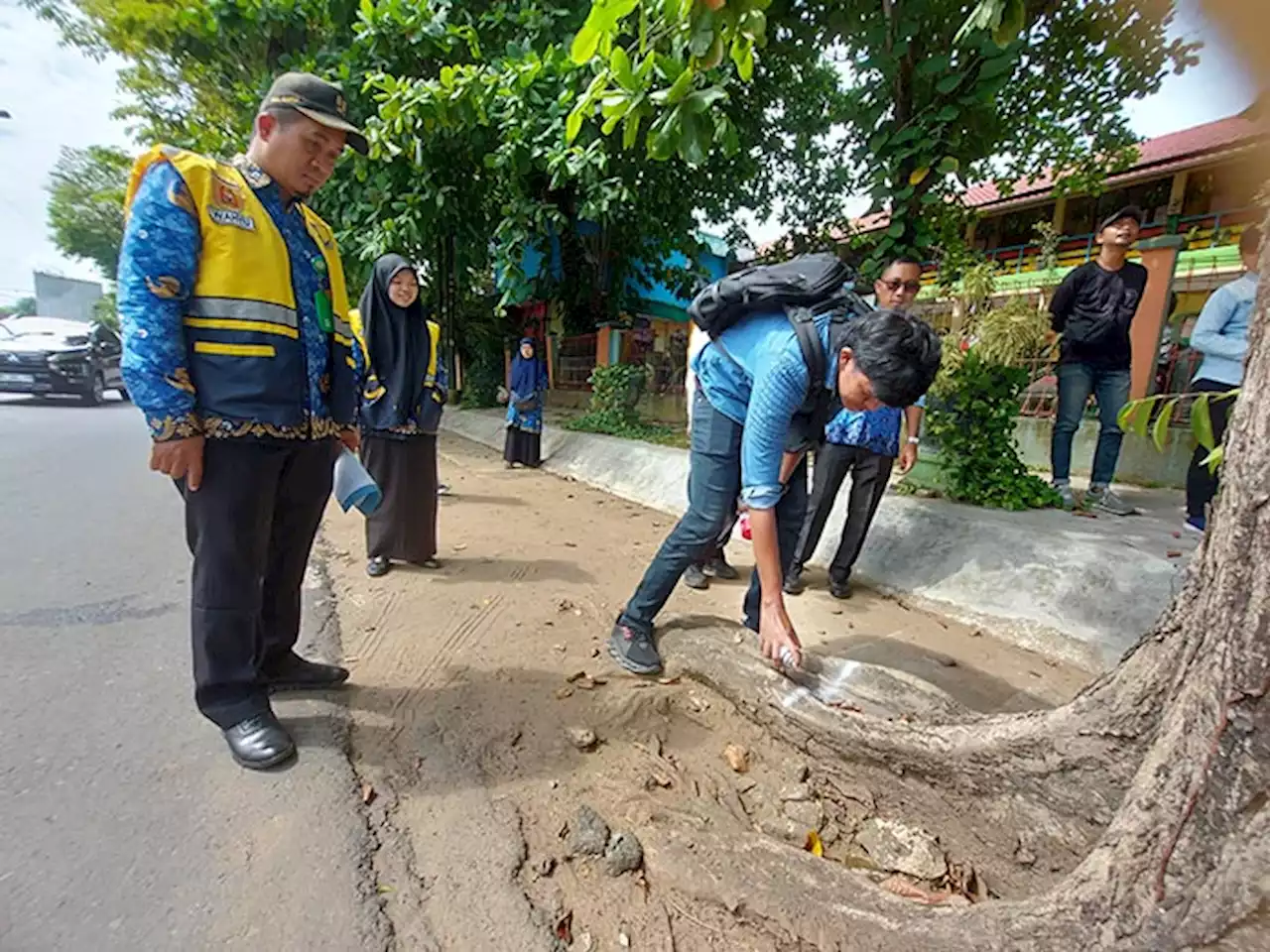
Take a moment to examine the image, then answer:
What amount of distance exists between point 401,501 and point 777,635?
95.6 inches

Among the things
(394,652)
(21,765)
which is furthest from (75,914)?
(394,652)

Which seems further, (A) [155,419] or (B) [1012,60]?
(B) [1012,60]

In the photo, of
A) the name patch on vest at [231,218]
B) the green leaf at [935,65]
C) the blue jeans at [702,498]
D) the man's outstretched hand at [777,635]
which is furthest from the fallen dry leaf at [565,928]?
the green leaf at [935,65]

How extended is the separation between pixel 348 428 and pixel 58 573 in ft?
7.89

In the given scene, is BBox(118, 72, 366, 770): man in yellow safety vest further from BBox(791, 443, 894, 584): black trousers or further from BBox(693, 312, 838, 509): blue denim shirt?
BBox(791, 443, 894, 584): black trousers

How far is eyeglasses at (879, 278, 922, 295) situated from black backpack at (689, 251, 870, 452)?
113cm

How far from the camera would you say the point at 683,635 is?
255 cm

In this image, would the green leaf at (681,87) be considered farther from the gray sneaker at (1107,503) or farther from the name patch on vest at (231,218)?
the gray sneaker at (1107,503)

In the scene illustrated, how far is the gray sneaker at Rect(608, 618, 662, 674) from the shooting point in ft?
8.20

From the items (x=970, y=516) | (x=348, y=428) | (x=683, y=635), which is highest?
(x=348, y=428)

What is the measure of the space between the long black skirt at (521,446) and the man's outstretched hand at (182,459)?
5.88 meters

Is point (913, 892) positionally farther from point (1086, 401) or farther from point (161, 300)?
point (1086, 401)

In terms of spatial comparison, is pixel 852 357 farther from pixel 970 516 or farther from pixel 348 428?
pixel 970 516

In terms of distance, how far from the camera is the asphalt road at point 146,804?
134 cm
